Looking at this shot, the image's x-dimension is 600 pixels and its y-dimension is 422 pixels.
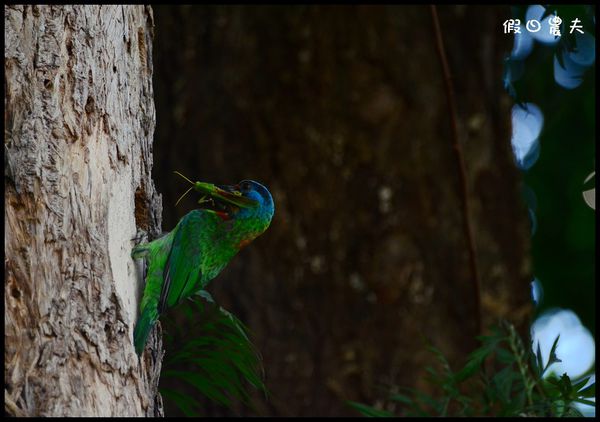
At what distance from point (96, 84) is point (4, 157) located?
0.30 metres

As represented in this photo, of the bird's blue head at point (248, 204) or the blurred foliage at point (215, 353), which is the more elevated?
the bird's blue head at point (248, 204)

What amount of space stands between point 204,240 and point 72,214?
0.47 meters

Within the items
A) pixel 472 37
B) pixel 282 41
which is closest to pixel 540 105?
pixel 472 37

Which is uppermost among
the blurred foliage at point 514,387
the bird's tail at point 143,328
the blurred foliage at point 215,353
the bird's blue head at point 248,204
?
the bird's blue head at point 248,204

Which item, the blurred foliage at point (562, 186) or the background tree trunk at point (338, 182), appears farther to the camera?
the blurred foliage at point (562, 186)

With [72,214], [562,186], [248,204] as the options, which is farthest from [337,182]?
Answer: [72,214]

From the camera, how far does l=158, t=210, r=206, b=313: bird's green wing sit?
207 centimetres

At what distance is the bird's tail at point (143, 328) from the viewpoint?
189cm

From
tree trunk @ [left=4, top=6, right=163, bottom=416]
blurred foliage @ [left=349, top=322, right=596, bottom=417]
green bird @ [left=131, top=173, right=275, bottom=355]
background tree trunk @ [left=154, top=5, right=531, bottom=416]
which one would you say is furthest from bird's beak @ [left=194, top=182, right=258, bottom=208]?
background tree trunk @ [left=154, top=5, right=531, bottom=416]

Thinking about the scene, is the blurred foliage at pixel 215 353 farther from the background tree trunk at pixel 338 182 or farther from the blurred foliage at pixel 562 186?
the blurred foliage at pixel 562 186

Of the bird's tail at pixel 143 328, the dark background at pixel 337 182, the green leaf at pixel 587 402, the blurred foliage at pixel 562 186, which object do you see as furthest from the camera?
the blurred foliage at pixel 562 186

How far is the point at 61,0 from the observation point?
6.63ft

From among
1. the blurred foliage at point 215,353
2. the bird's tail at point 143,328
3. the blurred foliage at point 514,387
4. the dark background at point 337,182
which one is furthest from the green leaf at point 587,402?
the bird's tail at point 143,328

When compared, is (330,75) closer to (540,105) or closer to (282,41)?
(282,41)
